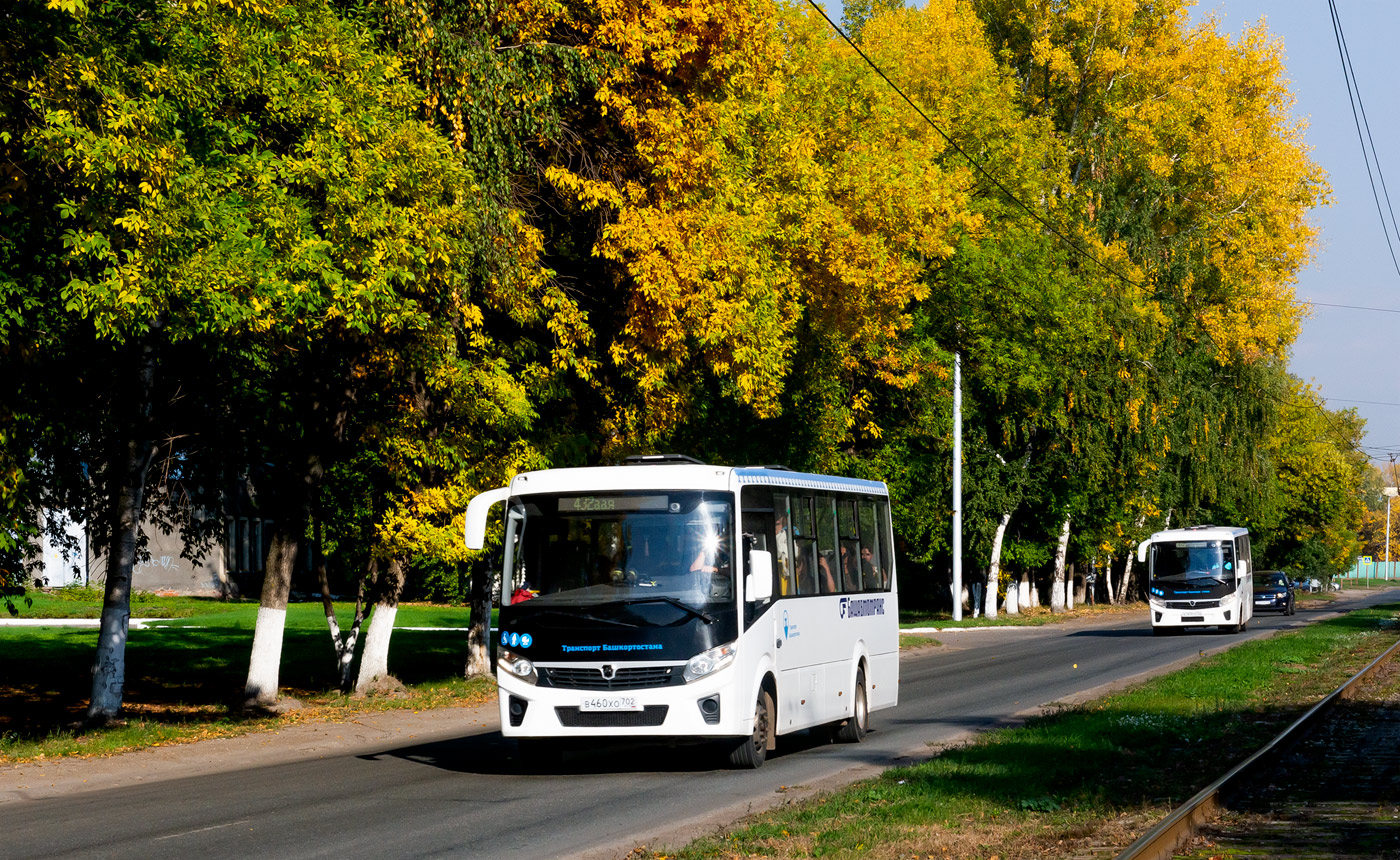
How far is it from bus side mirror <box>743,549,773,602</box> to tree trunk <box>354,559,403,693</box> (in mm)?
10168

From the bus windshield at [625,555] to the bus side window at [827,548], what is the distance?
2367 mm

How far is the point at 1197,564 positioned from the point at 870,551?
2586 centimetres

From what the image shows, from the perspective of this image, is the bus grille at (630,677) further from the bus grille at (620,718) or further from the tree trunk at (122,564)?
the tree trunk at (122,564)

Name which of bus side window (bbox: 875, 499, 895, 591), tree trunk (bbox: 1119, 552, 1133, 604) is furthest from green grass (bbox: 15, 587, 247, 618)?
tree trunk (bbox: 1119, 552, 1133, 604)

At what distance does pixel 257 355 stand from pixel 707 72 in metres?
8.99

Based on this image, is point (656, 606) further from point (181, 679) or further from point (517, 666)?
point (181, 679)

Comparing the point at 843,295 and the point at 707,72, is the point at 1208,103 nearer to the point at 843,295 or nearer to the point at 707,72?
the point at 843,295

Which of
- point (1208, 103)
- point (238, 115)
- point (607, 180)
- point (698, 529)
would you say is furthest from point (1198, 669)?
point (1208, 103)

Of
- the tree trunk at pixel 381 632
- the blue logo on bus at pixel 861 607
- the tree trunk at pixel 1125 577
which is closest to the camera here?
the blue logo on bus at pixel 861 607

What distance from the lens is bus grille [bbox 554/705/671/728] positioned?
46.6ft

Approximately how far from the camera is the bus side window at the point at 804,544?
16344 mm

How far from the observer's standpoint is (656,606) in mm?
14453

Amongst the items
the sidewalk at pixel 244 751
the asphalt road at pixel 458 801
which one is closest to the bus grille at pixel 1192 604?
the asphalt road at pixel 458 801

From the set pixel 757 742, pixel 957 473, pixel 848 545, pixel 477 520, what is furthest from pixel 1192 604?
pixel 477 520
